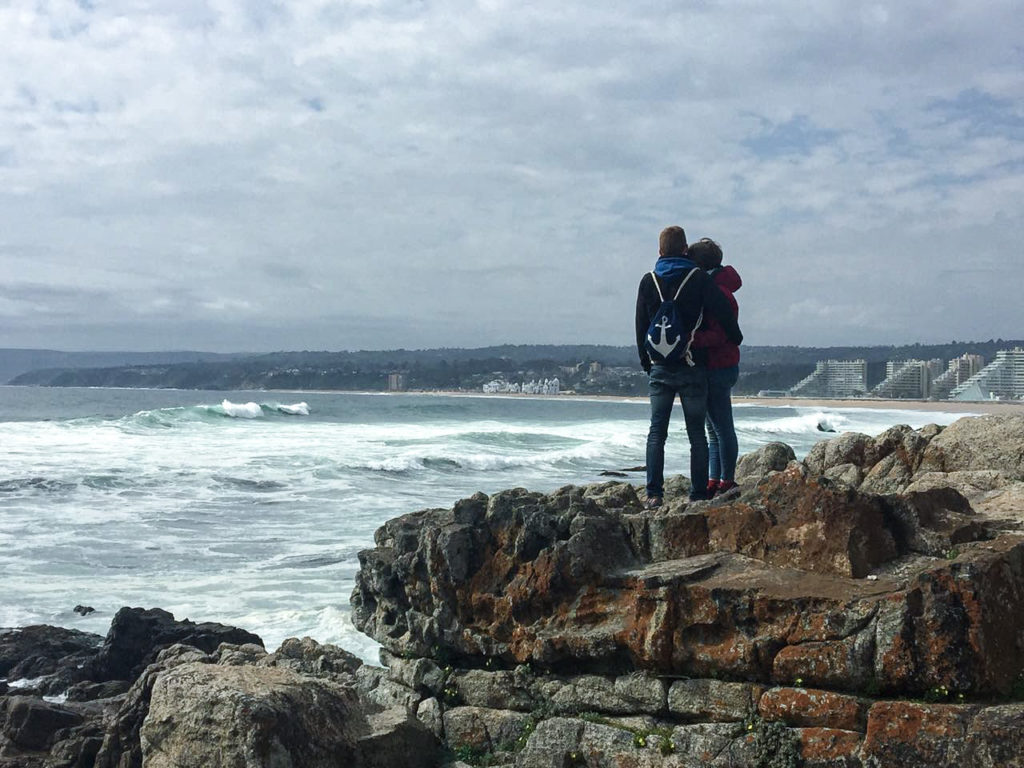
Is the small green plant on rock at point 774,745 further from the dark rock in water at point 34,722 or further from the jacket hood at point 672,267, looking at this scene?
the dark rock in water at point 34,722

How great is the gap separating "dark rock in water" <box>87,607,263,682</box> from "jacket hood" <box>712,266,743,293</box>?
528 cm

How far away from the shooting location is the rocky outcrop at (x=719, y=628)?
4.37m

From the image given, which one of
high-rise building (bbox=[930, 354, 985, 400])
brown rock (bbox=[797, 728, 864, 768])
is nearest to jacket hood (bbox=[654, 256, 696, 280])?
brown rock (bbox=[797, 728, 864, 768])

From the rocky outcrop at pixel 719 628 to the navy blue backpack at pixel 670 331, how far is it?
1.06 meters

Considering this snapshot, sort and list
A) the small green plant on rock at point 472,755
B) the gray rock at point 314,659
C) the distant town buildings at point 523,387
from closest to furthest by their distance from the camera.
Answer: the small green plant on rock at point 472,755, the gray rock at point 314,659, the distant town buildings at point 523,387

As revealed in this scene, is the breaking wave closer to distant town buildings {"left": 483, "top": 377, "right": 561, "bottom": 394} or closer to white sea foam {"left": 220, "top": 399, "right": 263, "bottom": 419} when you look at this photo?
white sea foam {"left": 220, "top": 399, "right": 263, "bottom": 419}

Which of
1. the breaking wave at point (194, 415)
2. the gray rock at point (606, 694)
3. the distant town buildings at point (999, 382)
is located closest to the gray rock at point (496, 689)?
the gray rock at point (606, 694)

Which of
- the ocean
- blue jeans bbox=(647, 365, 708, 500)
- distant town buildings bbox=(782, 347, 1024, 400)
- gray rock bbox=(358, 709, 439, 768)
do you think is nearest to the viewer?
gray rock bbox=(358, 709, 439, 768)

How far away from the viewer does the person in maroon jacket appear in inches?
268

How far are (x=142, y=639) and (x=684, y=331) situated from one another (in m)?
5.97

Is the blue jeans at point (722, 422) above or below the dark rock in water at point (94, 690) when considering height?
above

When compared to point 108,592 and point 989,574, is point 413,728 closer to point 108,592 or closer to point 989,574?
point 989,574

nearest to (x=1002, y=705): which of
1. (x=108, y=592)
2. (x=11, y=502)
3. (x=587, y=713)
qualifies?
(x=587, y=713)

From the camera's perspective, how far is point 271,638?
973 cm
